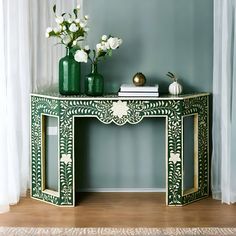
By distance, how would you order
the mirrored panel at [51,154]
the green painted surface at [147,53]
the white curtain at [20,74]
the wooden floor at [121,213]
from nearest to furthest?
the wooden floor at [121,213] → the white curtain at [20,74] → the mirrored panel at [51,154] → the green painted surface at [147,53]

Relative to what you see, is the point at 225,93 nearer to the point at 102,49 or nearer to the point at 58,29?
the point at 102,49

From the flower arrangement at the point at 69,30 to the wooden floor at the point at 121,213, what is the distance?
119 cm

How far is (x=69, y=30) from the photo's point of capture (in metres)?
4.86

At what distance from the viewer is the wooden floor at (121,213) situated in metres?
4.46

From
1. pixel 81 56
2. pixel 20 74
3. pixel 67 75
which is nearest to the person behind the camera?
pixel 81 56

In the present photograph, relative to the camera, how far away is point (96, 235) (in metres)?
4.21

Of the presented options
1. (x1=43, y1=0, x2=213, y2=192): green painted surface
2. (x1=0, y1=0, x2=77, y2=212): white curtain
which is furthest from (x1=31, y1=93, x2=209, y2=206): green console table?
(x1=43, y1=0, x2=213, y2=192): green painted surface

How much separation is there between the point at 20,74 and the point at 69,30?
0.55 metres

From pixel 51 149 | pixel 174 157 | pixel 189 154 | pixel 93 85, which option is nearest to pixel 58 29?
pixel 93 85

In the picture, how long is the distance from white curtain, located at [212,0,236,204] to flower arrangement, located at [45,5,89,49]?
985mm

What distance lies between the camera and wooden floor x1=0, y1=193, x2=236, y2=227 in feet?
14.6

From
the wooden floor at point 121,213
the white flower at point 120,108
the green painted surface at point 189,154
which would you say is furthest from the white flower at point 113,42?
the wooden floor at point 121,213

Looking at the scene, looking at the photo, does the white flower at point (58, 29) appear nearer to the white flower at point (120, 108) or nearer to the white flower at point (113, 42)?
the white flower at point (113, 42)

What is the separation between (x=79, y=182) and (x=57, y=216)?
2.32 ft
